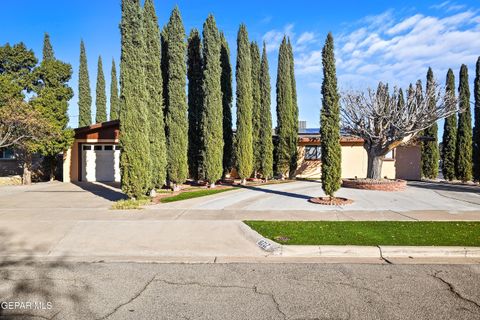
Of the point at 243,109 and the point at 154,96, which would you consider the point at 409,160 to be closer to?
the point at 243,109

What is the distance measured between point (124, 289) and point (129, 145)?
25.0 ft

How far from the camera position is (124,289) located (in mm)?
4609

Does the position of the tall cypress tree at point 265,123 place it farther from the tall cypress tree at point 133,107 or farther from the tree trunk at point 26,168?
the tree trunk at point 26,168

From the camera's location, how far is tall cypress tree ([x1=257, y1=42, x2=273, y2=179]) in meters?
21.3

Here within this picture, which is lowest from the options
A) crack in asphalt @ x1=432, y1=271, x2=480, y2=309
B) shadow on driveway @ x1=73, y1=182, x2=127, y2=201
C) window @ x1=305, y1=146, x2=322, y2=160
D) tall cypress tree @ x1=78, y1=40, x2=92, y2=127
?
shadow on driveway @ x1=73, y1=182, x2=127, y2=201

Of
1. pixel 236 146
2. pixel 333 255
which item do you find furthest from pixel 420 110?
pixel 333 255

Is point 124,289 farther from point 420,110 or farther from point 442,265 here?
point 420,110

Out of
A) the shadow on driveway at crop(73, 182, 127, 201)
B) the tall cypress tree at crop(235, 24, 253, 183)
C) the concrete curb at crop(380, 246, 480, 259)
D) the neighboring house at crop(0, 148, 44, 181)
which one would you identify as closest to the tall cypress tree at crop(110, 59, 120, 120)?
the neighboring house at crop(0, 148, 44, 181)

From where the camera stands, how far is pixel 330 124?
1183cm

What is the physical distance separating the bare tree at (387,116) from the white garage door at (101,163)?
15780 mm

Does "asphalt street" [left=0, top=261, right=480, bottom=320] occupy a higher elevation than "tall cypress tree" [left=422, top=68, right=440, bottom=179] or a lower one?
lower

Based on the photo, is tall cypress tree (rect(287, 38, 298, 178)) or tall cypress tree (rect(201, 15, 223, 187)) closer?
tall cypress tree (rect(201, 15, 223, 187))

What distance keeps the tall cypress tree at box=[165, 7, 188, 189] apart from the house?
7975mm

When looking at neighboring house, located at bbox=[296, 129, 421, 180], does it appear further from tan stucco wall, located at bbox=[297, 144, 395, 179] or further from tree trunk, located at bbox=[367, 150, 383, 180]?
tree trunk, located at bbox=[367, 150, 383, 180]
